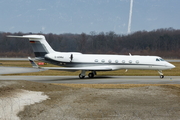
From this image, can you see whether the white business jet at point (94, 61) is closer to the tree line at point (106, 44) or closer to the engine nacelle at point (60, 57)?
the engine nacelle at point (60, 57)

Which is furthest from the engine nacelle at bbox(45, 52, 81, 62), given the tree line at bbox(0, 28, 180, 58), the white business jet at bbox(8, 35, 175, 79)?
the tree line at bbox(0, 28, 180, 58)

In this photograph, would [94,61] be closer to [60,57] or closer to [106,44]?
[60,57]

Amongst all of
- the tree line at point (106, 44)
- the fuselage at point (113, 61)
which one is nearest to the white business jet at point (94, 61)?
the fuselage at point (113, 61)

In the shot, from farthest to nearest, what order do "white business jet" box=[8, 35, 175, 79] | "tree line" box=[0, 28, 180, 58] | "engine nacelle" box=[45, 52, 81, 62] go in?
"tree line" box=[0, 28, 180, 58], "engine nacelle" box=[45, 52, 81, 62], "white business jet" box=[8, 35, 175, 79]

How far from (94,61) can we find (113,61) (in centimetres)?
212

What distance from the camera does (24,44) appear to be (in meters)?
122

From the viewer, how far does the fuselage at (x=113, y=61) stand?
3253 centimetres

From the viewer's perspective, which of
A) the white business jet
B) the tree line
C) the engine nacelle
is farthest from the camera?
the tree line

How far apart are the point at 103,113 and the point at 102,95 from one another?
439 centimetres

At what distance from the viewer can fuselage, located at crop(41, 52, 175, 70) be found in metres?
32.5

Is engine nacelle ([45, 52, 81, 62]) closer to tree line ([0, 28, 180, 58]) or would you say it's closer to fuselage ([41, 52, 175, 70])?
fuselage ([41, 52, 175, 70])

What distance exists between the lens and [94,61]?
3331 centimetres

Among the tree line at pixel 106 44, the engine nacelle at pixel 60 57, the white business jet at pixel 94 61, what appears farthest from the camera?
the tree line at pixel 106 44

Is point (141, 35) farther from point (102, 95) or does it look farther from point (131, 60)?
point (102, 95)
